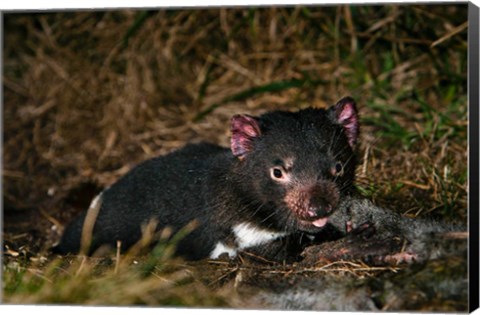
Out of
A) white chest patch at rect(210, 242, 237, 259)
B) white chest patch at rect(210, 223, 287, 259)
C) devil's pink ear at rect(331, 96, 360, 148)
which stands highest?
devil's pink ear at rect(331, 96, 360, 148)

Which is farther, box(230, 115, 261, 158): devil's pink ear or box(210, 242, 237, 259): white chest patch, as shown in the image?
box(210, 242, 237, 259): white chest patch

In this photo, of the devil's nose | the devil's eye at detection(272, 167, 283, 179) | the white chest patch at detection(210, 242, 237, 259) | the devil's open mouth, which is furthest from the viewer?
the white chest patch at detection(210, 242, 237, 259)

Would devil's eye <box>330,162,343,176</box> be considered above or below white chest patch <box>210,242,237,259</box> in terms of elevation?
above

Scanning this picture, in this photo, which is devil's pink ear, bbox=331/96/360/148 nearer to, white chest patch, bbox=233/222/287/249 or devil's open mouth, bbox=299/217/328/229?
devil's open mouth, bbox=299/217/328/229

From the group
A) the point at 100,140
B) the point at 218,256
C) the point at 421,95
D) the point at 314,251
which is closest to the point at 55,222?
the point at 100,140

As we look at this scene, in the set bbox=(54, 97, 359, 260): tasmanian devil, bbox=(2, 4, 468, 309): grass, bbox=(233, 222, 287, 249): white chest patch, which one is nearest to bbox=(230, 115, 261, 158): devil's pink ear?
Answer: bbox=(54, 97, 359, 260): tasmanian devil

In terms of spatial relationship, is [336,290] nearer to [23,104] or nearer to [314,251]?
[314,251]
